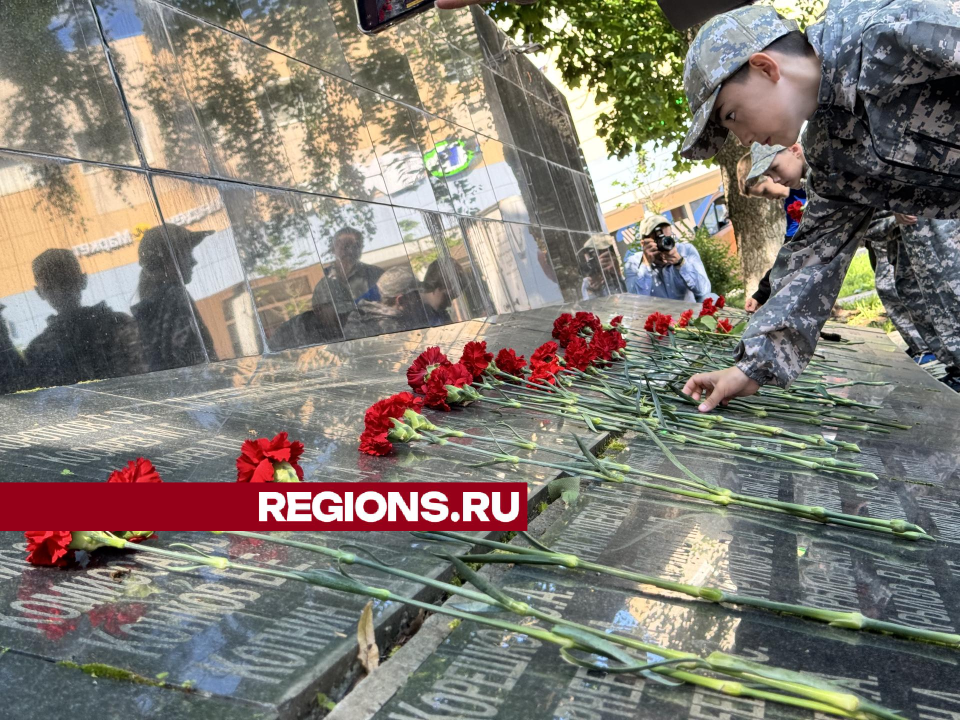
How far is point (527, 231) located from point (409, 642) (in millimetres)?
6219

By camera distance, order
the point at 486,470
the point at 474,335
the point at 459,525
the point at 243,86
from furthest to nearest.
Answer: the point at 474,335
the point at 243,86
the point at 486,470
the point at 459,525

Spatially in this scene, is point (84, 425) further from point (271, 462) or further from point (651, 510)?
point (651, 510)

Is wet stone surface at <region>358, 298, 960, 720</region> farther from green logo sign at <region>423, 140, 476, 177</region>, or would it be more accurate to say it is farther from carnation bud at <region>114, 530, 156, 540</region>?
green logo sign at <region>423, 140, 476, 177</region>

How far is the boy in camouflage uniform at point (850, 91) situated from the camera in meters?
1.66

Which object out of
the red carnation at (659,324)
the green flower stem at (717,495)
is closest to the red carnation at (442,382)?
the green flower stem at (717,495)

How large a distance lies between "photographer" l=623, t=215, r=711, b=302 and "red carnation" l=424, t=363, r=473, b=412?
550 cm

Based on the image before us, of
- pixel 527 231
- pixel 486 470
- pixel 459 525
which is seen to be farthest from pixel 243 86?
pixel 527 231

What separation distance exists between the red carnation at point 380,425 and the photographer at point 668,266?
6.02 metres

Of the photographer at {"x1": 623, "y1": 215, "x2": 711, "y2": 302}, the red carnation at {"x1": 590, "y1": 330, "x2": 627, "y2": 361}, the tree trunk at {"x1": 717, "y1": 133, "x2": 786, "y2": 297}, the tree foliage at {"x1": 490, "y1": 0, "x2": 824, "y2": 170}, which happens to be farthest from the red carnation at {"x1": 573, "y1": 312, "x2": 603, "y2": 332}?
the tree trunk at {"x1": 717, "y1": 133, "x2": 786, "y2": 297}

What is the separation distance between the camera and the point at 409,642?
1008mm

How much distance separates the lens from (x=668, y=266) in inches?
310

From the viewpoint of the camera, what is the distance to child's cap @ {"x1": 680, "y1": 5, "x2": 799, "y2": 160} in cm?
175

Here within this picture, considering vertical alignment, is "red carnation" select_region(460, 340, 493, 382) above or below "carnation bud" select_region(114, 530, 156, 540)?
below

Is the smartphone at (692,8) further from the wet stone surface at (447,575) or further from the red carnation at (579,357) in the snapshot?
the wet stone surface at (447,575)
